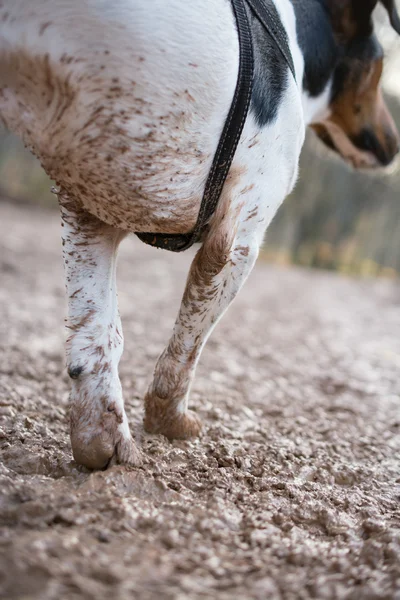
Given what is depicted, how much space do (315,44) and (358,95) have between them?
65 cm

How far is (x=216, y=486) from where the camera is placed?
2.36 meters

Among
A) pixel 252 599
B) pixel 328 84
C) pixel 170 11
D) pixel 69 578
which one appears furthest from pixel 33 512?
pixel 328 84

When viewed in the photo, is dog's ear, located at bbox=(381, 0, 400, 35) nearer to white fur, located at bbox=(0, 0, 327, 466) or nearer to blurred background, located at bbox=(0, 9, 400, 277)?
white fur, located at bbox=(0, 0, 327, 466)

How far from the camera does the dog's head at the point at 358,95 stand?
130 inches

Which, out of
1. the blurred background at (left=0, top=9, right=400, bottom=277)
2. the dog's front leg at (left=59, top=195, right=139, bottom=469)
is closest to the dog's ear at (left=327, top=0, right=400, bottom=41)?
the dog's front leg at (left=59, top=195, right=139, bottom=469)

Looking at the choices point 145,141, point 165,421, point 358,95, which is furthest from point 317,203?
point 145,141

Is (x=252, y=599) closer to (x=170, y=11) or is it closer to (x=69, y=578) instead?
(x=69, y=578)

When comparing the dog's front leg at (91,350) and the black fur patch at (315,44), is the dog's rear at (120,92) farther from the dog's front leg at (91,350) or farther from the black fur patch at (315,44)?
the black fur patch at (315,44)

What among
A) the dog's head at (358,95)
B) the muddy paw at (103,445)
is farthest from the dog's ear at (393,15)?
the muddy paw at (103,445)

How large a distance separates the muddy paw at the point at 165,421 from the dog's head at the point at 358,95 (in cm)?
198

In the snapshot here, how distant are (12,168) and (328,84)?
15556 mm

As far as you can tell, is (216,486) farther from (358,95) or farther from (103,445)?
(358,95)

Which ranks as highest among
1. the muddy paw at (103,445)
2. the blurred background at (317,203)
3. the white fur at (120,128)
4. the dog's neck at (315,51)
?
the dog's neck at (315,51)

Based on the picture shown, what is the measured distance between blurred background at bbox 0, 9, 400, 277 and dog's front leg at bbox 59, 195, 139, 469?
14.9m
